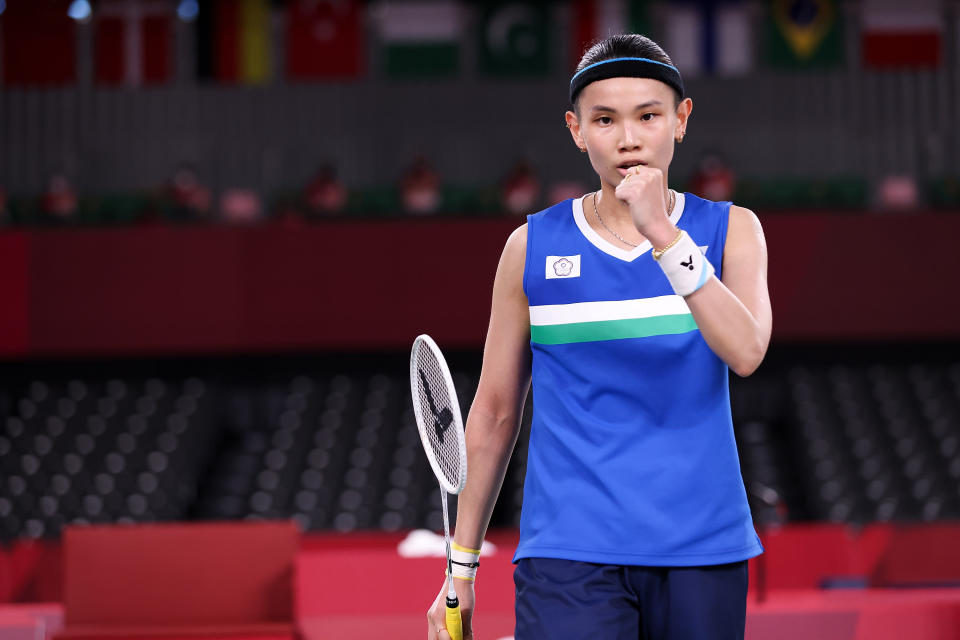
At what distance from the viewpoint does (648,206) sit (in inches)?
56.3

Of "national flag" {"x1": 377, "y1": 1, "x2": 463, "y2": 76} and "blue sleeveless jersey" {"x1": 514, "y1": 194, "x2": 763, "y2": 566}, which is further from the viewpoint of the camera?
"national flag" {"x1": 377, "y1": 1, "x2": 463, "y2": 76}

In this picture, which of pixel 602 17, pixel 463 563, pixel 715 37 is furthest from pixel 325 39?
pixel 463 563

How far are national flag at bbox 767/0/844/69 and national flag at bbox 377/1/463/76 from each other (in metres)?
3.20

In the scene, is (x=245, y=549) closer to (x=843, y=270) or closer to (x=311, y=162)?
(x=843, y=270)

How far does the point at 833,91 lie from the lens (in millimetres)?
12188

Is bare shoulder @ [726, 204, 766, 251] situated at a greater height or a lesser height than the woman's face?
lesser

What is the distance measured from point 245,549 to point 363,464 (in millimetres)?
4743

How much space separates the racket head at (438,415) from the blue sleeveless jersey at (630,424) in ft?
0.35

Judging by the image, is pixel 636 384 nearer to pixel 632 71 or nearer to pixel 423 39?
pixel 632 71

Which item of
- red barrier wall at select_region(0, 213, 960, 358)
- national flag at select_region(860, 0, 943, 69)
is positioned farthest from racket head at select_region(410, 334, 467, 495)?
national flag at select_region(860, 0, 943, 69)

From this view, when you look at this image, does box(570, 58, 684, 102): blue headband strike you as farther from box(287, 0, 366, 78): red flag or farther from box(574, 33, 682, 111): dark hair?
box(287, 0, 366, 78): red flag

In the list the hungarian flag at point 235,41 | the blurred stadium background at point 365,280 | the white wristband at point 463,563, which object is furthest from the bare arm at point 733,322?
the hungarian flag at point 235,41

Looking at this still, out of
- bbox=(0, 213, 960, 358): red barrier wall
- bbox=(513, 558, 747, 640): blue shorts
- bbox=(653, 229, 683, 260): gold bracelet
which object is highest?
bbox=(653, 229, 683, 260): gold bracelet

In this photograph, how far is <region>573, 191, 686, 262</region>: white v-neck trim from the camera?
5.20 feet
